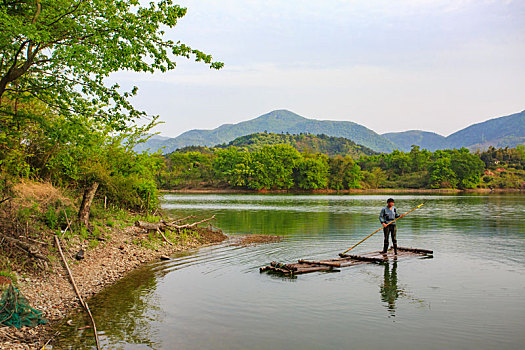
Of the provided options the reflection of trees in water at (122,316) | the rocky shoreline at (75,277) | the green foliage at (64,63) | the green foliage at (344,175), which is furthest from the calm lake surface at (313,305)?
the green foliage at (344,175)

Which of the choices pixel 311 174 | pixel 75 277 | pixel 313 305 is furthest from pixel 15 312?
pixel 311 174

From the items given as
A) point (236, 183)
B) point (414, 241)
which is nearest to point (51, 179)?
point (414, 241)

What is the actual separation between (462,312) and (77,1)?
42.2 feet

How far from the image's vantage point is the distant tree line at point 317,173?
113m

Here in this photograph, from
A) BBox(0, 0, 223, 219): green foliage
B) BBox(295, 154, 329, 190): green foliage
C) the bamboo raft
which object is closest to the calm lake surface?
the bamboo raft

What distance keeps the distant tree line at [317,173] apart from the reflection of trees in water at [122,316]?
96099mm

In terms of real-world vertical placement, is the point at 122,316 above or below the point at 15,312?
below

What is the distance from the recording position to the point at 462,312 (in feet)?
33.1

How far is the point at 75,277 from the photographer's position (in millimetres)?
11836

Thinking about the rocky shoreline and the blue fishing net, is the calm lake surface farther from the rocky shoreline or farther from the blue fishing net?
the blue fishing net

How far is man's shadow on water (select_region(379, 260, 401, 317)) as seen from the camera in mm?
10578

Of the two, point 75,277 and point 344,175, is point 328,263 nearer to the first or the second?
point 75,277

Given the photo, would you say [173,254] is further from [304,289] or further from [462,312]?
[462,312]

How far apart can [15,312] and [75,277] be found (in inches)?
143
